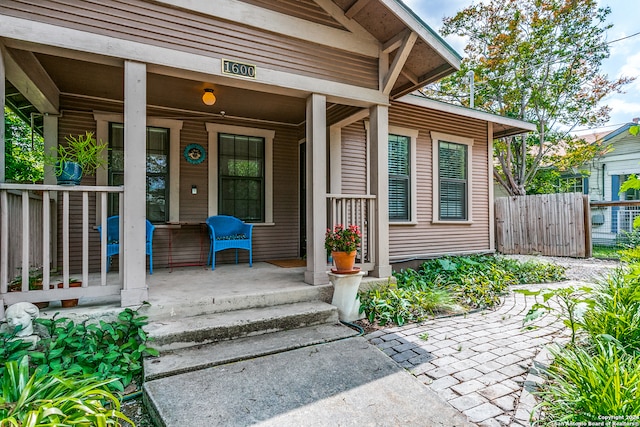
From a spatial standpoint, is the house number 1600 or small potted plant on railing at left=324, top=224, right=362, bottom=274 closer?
the house number 1600

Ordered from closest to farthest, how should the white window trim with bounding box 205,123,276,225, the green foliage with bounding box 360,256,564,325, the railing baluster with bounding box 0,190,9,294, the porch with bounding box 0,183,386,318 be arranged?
the railing baluster with bounding box 0,190,9,294
the porch with bounding box 0,183,386,318
the green foliage with bounding box 360,256,564,325
the white window trim with bounding box 205,123,276,225

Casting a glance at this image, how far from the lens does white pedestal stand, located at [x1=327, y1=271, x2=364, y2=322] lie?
3.75 m

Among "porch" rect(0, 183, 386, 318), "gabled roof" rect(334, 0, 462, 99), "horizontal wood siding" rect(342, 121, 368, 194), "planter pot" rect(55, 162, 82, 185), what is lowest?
"porch" rect(0, 183, 386, 318)

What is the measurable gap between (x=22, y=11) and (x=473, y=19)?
41.9ft

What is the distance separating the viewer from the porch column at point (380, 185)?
4.41m

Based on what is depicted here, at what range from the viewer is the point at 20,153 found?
8.68 meters

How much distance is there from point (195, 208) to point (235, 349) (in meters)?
3.25

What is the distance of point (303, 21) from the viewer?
3.91m

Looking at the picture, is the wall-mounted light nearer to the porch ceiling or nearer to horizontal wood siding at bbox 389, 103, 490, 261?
the porch ceiling

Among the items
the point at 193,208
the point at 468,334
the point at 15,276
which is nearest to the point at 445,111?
the point at 468,334

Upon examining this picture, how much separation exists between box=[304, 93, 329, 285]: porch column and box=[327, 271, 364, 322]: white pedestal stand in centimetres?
23

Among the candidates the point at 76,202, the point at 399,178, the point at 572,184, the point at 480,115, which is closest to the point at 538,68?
the point at 572,184

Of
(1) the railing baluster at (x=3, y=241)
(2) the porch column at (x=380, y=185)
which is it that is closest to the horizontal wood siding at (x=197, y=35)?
(2) the porch column at (x=380, y=185)

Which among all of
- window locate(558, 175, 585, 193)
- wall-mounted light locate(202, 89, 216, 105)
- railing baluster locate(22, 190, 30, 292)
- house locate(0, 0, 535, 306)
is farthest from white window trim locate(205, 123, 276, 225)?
window locate(558, 175, 585, 193)
